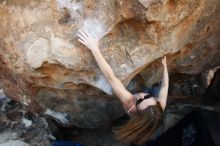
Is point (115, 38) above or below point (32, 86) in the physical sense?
above

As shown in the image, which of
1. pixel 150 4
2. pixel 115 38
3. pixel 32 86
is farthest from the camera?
pixel 32 86

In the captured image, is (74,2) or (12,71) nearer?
(74,2)

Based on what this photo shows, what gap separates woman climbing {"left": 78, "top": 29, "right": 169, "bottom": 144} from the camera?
2.38 m

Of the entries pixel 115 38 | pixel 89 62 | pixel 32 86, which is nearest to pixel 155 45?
pixel 115 38

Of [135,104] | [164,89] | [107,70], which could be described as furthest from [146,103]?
[107,70]

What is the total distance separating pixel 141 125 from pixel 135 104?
0.13 metres

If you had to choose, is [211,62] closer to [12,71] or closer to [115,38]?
[115,38]

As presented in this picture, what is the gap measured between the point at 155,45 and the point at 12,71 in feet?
3.12

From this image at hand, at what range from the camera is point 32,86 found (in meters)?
2.83

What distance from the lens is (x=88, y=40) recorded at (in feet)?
7.77

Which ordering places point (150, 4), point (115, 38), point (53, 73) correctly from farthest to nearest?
point (53, 73), point (115, 38), point (150, 4)

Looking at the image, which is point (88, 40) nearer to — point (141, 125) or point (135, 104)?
point (135, 104)

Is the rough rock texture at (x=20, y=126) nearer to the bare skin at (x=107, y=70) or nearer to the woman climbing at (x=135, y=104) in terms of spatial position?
the woman climbing at (x=135, y=104)

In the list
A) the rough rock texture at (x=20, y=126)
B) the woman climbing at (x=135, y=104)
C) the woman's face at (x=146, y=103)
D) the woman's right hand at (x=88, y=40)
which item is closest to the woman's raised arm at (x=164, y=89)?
the woman climbing at (x=135, y=104)
